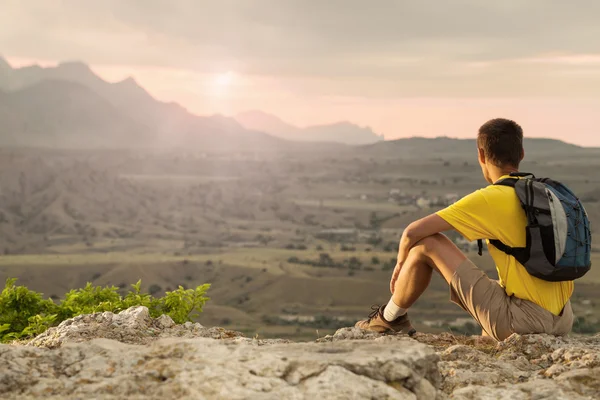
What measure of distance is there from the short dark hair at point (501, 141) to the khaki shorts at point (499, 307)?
2.63ft

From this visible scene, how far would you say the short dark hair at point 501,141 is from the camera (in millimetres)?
5012

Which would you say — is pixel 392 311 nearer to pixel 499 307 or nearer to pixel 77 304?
pixel 499 307

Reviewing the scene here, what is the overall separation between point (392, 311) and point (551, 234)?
150 centimetres

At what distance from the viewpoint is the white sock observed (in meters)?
5.61

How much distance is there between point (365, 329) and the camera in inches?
231

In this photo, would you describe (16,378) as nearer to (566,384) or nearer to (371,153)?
(566,384)

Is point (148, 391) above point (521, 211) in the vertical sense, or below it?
below

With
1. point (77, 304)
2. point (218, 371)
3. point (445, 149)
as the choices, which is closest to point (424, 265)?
point (218, 371)

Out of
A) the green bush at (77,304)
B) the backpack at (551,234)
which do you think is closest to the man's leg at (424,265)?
the backpack at (551,234)

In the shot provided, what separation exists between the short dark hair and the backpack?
31 cm

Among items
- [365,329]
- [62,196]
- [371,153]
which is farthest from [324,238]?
[365,329]

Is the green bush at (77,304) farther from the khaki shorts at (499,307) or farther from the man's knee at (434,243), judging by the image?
the khaki shorts at (499,307)

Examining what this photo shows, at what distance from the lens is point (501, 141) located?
198 inches

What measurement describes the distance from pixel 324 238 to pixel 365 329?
92600 mm
